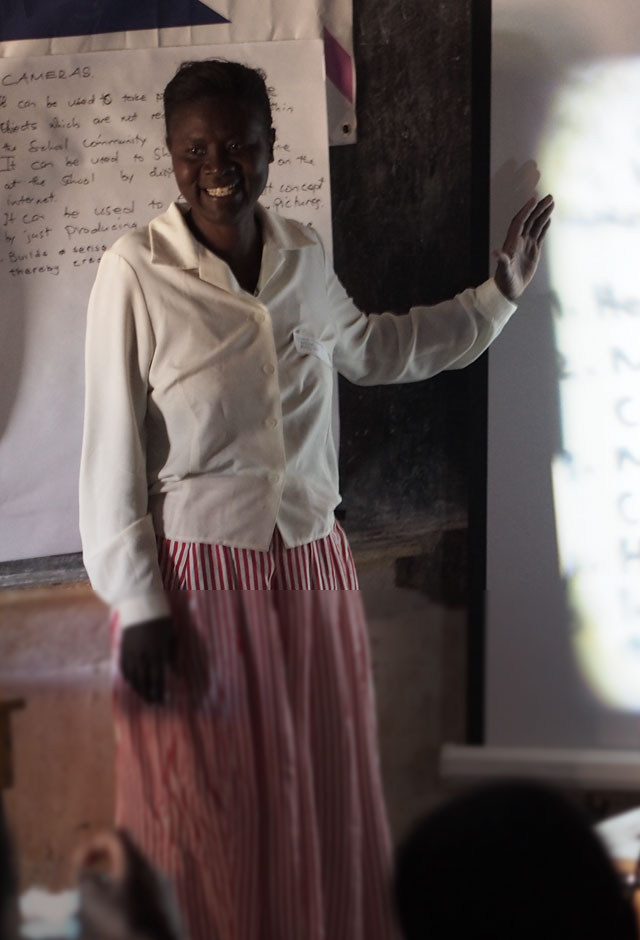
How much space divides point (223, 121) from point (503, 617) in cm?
127

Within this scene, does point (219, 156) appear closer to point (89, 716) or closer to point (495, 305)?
point (495, 305)

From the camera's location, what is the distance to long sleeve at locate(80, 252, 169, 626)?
5.18ft

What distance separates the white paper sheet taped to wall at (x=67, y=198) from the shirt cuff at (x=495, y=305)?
0.32 metres

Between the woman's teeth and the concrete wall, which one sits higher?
the woman's teeth

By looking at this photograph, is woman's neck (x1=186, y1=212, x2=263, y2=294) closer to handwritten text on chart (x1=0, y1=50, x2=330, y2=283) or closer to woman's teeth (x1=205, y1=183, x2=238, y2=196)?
woman's teeth (x1=205, y1=183, x2=238, y2=196)

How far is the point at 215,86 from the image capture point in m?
1.66

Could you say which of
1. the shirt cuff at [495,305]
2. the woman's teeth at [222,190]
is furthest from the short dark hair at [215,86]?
the shirt cuff at [495,305]

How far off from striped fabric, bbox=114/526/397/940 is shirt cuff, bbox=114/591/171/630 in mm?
15

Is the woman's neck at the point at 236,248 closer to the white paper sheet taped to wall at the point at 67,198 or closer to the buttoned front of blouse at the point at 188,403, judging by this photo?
the buttoned front of blouse at the point at 188,403

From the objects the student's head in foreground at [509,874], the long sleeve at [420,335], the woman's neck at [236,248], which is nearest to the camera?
the student's head in foreground at [509,874]

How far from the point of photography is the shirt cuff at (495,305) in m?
1.88

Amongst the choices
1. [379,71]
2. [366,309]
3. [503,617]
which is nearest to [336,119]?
[379,71]

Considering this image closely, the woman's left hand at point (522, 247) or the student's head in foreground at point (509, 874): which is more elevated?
the woman's left hand at point (522, 247)

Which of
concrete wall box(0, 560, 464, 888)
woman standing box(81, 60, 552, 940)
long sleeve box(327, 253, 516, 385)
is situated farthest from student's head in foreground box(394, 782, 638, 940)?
long sleeve box(327, 253, 516, 385)
